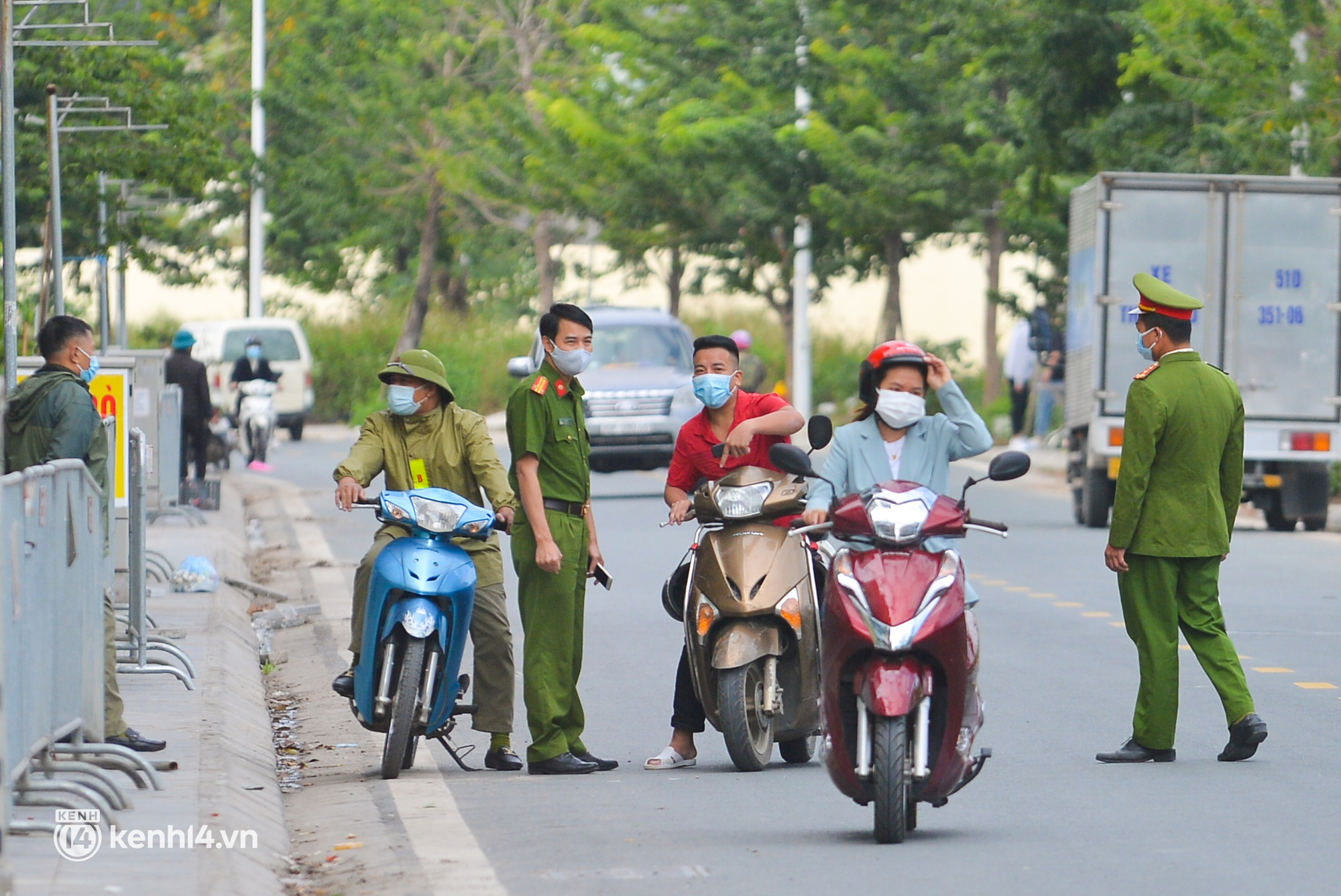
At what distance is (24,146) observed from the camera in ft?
69.9

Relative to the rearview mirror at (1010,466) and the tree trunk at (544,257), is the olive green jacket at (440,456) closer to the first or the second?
the rearview mirror at (1010,466)

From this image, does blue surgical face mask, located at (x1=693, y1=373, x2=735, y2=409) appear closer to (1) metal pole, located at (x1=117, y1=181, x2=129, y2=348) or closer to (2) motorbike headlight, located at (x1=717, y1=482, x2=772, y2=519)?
(2) motorbike headlight, located at (x1=717, y1=482, x2=772, y2=519)

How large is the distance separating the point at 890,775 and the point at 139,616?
504cm

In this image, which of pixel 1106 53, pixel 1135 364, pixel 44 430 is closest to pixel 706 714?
pixel 44 430

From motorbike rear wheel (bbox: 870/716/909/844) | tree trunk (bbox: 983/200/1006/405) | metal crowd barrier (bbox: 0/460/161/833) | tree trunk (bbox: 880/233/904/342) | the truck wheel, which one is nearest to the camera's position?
metal crowd barrier (bbox: 0/460/161/833)

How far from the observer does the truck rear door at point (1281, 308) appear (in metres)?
19.4

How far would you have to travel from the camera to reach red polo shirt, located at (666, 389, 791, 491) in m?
8.37

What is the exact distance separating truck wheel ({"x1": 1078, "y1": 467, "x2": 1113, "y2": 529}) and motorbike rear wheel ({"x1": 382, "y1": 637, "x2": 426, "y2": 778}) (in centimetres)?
1240

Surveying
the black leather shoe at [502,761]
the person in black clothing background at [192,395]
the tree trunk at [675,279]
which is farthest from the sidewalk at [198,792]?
the tree trunk at [675,279]

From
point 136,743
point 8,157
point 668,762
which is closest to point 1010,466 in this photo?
point 668,762

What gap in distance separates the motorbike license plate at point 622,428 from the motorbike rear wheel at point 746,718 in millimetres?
15409

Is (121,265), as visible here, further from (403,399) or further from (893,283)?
(403,399)

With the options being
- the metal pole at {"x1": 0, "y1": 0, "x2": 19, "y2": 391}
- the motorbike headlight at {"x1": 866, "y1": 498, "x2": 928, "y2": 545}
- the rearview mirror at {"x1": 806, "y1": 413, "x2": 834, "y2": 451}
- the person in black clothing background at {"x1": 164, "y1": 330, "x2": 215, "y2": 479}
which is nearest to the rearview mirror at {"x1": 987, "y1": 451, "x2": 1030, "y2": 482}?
the motorbike headlight at {"x1": 866, "y1": 498, "x2": 928, "y2": 545}

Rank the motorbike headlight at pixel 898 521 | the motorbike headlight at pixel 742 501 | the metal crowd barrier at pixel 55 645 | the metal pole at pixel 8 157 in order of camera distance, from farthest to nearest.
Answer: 1. the metal pole at pixel 8 157
2. the motorbike headlight at pixel 742 501
3. the motorbike headlight at pixel 898 521
4. the metal crowd barrier at pixel 55 645
